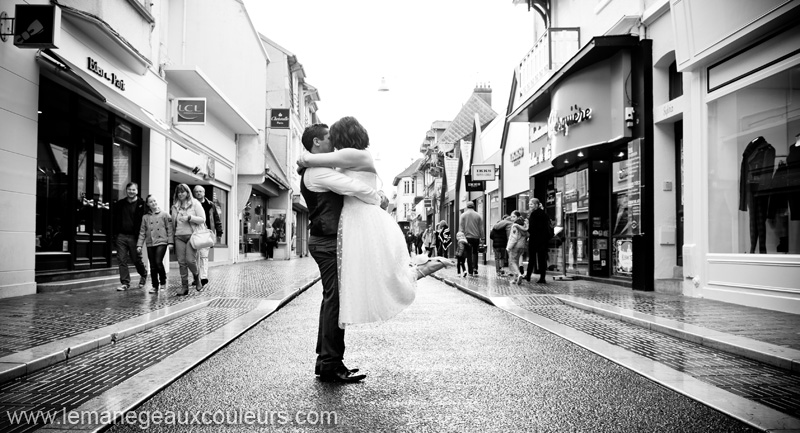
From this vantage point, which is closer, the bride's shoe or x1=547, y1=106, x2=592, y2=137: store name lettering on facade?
the bride's shoe

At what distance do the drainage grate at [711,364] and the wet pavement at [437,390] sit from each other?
0.48 m

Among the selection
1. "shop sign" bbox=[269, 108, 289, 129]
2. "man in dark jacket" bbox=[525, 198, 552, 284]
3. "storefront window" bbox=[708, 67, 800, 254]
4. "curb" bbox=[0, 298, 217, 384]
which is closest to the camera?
"curb" bbox=[0, 298, 217, 384]

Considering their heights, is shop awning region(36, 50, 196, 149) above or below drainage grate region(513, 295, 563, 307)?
above

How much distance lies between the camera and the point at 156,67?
54.1 feet

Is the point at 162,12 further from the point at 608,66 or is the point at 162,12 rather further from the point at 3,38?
the point at 608,66

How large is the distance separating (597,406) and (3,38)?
9.49 m

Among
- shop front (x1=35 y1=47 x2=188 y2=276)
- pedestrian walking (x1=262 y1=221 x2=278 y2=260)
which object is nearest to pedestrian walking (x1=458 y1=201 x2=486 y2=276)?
shop front (x1=35 y1=47 x2=188 y2=276)

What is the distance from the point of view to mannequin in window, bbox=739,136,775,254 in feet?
30.7

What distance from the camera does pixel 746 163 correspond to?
9867 millimetres

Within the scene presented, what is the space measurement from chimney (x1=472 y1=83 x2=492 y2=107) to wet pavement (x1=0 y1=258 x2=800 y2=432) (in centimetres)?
4636

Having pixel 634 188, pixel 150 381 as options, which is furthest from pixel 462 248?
pixel 150 381

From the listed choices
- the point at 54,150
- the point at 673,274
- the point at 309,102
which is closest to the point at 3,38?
the point at 54,150

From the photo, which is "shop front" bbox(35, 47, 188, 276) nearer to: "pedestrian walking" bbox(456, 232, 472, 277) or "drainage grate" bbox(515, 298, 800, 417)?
"pedestrian walking" bbox(456, 232, 472, 277)

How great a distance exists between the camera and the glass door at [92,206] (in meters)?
12.4
